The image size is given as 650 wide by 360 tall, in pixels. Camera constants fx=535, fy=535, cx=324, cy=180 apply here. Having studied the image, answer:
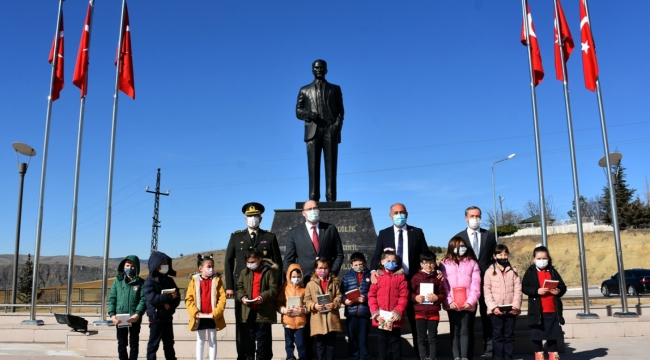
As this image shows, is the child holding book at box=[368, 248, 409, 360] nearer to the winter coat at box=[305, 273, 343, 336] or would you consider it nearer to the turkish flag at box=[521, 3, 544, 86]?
the winter coat at box=[305, 273, 343, 336]

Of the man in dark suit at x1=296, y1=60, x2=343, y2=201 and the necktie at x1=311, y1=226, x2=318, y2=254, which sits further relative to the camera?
the man in dark suit at x1=296, y1=60, x2=343, y2=201

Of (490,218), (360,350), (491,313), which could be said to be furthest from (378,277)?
(490,218)

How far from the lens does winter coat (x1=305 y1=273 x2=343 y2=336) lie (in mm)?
6070

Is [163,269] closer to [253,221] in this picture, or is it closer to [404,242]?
[253,221]

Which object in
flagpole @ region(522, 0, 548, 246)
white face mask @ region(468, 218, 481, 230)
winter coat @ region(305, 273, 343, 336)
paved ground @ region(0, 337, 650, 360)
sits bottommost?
paved ground @ region(0, 337, 650, 360)

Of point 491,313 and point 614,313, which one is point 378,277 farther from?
point 614,313

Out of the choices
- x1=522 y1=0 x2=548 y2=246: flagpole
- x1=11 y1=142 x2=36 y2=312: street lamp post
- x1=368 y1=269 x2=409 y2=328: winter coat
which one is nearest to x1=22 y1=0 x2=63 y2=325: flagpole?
x1=11 y1=142 x2=36 y2=312: street lamp post

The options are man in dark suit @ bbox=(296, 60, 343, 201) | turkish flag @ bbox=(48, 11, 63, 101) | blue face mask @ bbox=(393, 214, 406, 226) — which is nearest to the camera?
blue face mask @ bbox=(393, 214, 406, 226)

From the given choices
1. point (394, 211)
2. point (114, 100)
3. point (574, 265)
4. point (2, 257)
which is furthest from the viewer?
point (2, 257)

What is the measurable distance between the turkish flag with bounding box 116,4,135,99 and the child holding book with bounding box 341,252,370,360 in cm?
851

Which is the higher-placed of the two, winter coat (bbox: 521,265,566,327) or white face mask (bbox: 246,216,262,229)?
white face mask (bbox: 246,216,262,229)

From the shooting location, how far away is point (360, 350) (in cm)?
618

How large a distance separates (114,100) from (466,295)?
9059 mm

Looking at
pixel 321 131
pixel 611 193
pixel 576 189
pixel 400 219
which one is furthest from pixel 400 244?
pixel 611 193
